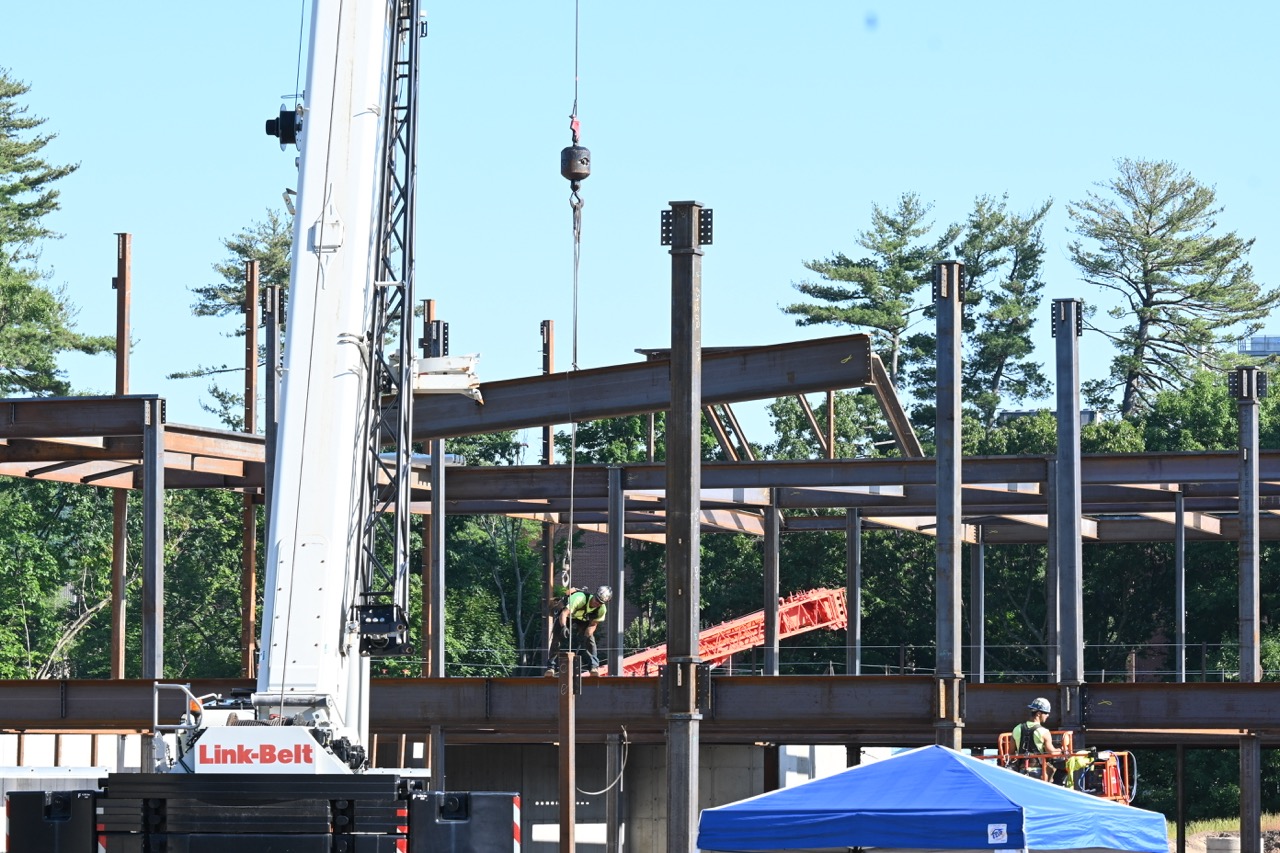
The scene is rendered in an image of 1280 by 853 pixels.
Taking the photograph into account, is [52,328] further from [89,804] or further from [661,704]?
[89,804]

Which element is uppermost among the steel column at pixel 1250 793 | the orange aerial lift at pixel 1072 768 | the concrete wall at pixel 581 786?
the orange aerial lift at pixel 1072 768

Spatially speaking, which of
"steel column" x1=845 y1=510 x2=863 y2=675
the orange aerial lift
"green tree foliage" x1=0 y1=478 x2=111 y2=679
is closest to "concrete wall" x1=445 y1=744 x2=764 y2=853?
"steel column" x1=845 y1=510 x2=863 y2=675

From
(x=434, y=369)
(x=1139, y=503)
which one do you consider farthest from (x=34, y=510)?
(x=434, y=369)

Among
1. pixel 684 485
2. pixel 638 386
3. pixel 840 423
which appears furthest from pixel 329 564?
pixel 840 423

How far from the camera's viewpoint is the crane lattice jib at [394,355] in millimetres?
17094

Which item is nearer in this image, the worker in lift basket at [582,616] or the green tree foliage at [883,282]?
the worker in lift basket at [582,616]

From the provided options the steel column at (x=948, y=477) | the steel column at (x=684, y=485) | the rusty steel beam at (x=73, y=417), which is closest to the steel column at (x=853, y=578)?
the steel column at (x=948, y=477)

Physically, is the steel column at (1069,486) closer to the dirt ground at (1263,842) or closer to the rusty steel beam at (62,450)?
the dirt ground at (1263,842)

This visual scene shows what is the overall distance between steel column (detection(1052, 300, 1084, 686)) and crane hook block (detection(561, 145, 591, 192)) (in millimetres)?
11860

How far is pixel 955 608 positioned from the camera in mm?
27062

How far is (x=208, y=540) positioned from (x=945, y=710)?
5060cm

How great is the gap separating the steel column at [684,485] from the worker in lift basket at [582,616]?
0.98 meters

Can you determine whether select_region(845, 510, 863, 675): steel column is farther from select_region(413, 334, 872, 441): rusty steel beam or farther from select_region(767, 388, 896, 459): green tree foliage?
select_region(767, 388, 896, 459): green tree foliage

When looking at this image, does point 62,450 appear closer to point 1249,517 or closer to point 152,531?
point 152,531
